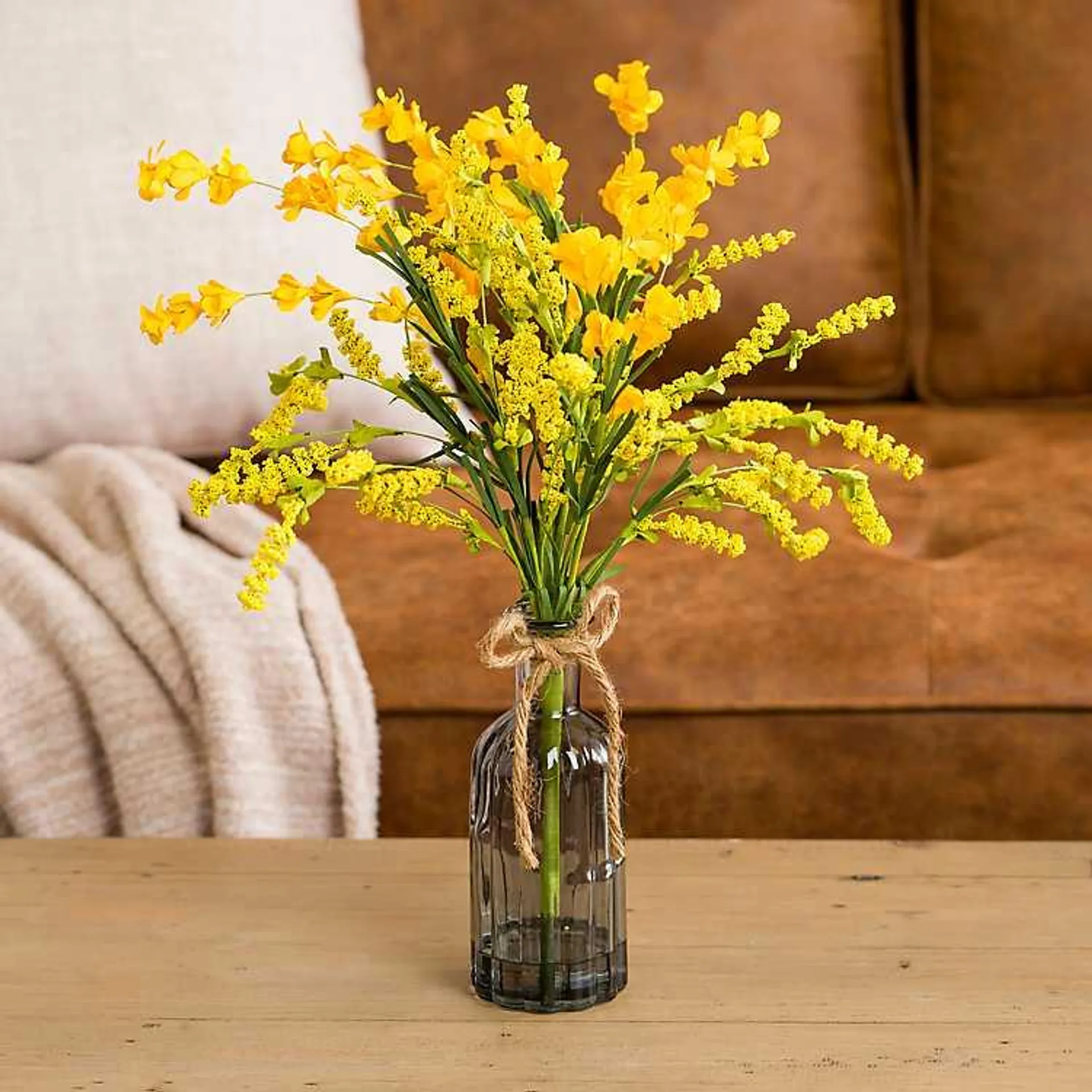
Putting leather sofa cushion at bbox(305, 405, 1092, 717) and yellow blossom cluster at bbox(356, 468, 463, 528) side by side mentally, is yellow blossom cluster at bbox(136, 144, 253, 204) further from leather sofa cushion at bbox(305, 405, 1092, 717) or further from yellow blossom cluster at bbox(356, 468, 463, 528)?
leather sofa cushion at bbox(305, 405, 1092, 717)

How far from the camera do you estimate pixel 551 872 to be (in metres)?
0.74

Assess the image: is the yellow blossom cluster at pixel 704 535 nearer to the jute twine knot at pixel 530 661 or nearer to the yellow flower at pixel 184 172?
the jute twine knot at pixel 530 661

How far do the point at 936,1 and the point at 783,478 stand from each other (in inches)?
50.1

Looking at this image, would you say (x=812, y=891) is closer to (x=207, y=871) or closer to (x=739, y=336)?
(x=207, y=871)

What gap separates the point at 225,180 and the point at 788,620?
0.67m

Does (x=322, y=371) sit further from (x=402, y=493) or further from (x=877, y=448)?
(x=877, y=448)

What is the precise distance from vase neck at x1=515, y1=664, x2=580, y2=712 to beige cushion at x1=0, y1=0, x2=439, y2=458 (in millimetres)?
830

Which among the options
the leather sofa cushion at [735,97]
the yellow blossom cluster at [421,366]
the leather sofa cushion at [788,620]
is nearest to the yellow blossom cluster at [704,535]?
the yellow blossom cluster at [421,366]

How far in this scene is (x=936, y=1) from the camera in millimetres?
1827

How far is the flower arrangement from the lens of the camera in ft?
2.17

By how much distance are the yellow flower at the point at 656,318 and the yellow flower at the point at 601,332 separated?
0.04 feet

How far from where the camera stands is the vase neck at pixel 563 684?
0.73 m

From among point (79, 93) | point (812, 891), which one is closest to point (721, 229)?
point (79, 93)

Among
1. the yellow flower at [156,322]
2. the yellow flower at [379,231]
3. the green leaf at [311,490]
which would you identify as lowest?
the green leaf at [311,490]
